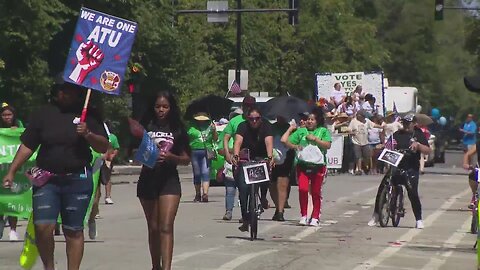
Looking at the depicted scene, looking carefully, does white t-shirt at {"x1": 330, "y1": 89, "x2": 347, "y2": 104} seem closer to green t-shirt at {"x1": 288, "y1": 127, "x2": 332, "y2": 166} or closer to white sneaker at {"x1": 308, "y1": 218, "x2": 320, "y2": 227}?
green t-shirt at {"x1": 288, "y1": 127, "x2": 332, "y2": 166}

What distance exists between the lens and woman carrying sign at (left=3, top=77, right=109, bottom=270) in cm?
1021

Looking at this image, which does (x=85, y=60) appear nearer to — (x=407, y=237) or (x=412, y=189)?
(x=407, y=237)

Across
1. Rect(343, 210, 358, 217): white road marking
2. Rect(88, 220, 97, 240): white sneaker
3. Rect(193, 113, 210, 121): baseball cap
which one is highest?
Rect(193, 113, 210, 121): baseball cap

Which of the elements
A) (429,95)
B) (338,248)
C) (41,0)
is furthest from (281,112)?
(429,95)

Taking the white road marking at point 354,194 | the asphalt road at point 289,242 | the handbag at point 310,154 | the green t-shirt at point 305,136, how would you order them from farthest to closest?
1. the white road marking at point 354,194
2. the green t-shirt at point 305,136
3. the handbag at point 310,154
4. the asphalt road at point 289,242

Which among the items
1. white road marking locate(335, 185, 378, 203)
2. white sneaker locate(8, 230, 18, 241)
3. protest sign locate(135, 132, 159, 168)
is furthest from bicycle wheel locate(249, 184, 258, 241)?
white road marking locate(335, 185, 378, 203)

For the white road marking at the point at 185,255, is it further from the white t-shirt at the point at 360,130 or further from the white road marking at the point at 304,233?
the white t-shirt at the point at 360,130

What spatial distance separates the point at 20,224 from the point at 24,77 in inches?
580

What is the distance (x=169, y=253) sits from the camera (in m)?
11.0

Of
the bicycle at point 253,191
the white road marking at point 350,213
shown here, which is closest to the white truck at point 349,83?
the white road marking at point 350,213

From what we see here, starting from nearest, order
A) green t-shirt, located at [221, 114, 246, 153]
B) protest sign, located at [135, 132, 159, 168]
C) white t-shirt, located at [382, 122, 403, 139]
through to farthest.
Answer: protest sign, located at [135, 132, 159, 168], green t-shirt, located at [221, 114, 246, 153], white t-shirt, located at [382, 122, 403, 139]

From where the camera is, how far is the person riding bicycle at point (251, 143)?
53.9 feet

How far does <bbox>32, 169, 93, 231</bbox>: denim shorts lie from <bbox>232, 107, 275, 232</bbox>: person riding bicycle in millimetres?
6223

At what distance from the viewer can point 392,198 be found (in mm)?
19109
